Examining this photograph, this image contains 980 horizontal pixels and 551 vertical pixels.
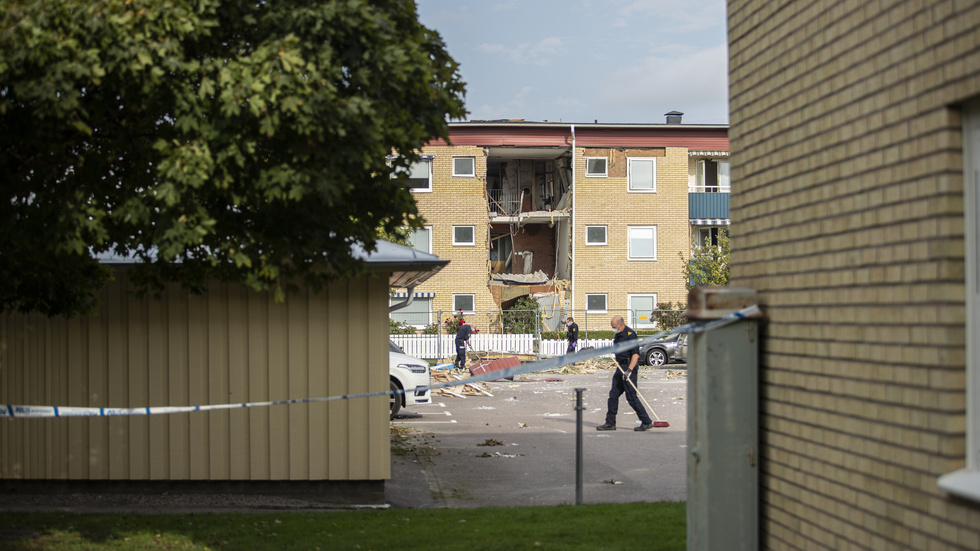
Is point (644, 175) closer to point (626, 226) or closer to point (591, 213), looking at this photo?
point (626, 226)

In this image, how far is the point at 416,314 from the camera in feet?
124

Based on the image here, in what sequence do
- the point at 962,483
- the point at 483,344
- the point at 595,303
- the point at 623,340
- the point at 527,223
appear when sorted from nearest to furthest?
the point at 962,483
the point at 623,340
the point at 483,344
the point at 595,303
the point at 527,223

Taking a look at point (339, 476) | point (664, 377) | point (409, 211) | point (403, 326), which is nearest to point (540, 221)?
point (403, 326)

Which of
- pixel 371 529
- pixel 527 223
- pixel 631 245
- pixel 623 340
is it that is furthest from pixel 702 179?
pixel 371 529

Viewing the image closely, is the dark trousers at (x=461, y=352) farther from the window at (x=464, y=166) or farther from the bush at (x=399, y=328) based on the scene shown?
the window at (x=464, y=166)

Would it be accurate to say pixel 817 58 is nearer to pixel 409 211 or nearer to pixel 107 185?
pixel 409 211

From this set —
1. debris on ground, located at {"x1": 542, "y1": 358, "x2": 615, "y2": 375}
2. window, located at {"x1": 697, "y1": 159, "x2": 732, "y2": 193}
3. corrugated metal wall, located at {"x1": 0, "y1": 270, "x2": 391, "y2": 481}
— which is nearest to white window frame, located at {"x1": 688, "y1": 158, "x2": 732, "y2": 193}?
window, located at {"x1": 697, "y1": 159, "x2": 732, "y2": 193}

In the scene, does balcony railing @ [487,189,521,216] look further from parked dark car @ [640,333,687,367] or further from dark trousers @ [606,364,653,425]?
dark trousers @ [606,364,653,425]

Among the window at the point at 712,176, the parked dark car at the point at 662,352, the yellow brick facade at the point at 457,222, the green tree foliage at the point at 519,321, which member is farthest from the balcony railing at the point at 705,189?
the parked dark car at the point at 662,352

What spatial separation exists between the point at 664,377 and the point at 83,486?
19.3 metres

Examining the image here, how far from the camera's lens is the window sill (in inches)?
132

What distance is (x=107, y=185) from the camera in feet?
18.7

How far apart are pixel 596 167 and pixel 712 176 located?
20.5 feet

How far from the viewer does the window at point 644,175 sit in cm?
3934
